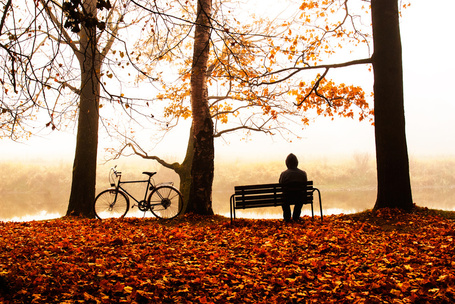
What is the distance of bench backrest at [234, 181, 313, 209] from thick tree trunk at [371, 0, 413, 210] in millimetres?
1816

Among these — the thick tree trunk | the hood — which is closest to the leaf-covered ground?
the thick tree trunk

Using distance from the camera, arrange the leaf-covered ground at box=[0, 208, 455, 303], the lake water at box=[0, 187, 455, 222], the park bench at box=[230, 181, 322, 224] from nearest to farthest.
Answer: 1. the leaf-covered ground at box=[0, 208, 455, 303]
2. the park bench at box=[230, 181, 322, 224]
3. the lake water at box=[0, 187, 455, 222]

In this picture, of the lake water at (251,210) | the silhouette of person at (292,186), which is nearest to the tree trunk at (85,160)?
the silhouette of person at (292,186)

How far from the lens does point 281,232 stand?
6.23 m

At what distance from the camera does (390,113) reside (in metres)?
7.64

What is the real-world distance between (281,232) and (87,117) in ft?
18.9

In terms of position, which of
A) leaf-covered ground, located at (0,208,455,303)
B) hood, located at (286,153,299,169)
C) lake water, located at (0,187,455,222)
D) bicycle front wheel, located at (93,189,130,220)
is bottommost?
leaf-covered ground, located at (0,208,455,303)

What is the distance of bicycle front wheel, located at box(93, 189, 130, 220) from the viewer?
828 cm

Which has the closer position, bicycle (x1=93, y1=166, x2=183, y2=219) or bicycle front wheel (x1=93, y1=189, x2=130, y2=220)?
bicycle (x1=93, y1=166, x2=183, y2=219)

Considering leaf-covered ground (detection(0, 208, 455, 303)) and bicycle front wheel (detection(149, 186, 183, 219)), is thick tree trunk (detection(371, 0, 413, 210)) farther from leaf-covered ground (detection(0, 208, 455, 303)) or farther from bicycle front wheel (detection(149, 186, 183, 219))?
bicycle front wheel (detection(149, 186, 183, 219))

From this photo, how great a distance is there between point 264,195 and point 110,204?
12.1 feet

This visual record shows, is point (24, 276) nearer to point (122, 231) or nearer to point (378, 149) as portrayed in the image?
point (122, 231)

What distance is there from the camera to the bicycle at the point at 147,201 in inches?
317

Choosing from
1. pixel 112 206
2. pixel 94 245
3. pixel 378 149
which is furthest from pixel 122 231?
pixel 378 149
